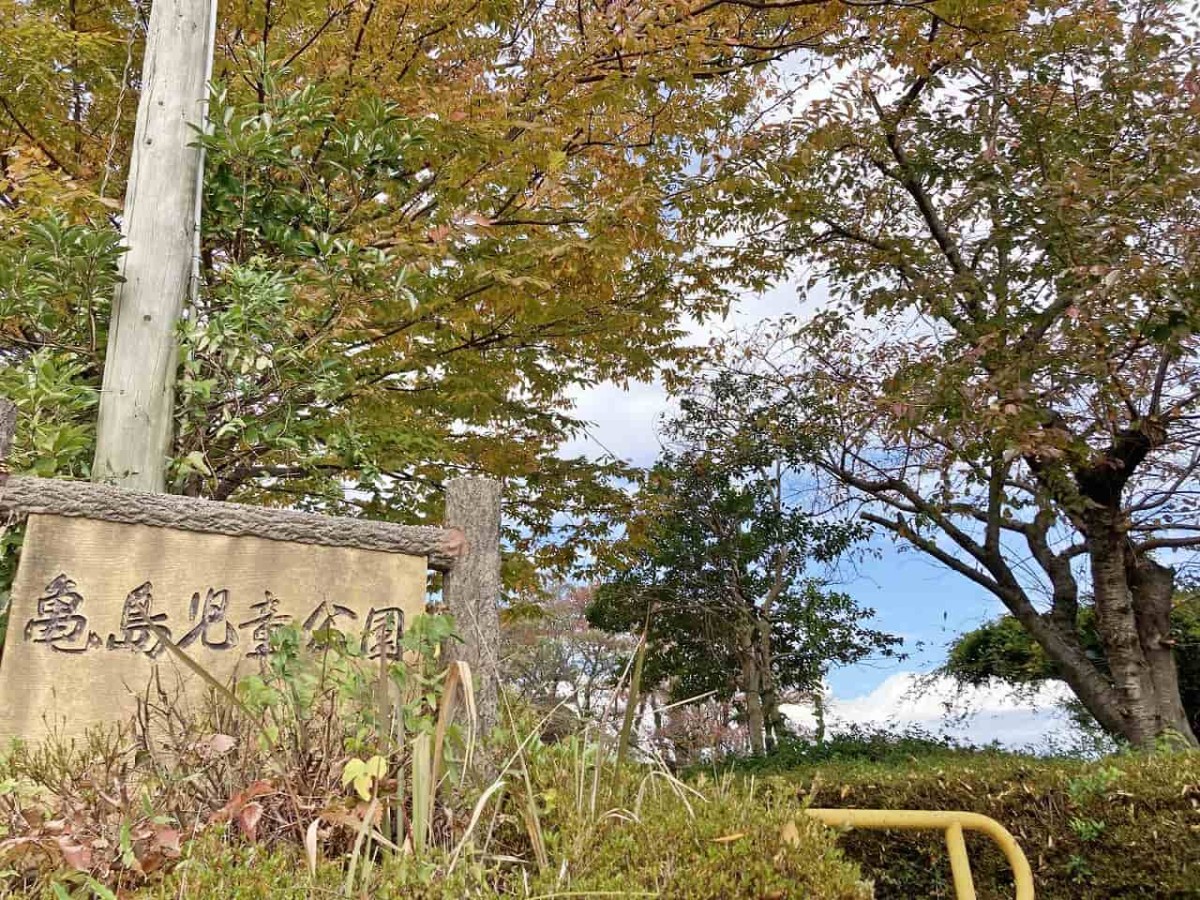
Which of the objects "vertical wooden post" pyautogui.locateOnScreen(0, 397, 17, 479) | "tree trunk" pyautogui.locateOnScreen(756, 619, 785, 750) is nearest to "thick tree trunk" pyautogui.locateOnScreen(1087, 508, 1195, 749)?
"tree trunk" pyautogui.locateOnScreen(756, 619, 785, 750)

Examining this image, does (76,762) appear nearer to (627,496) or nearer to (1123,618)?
(627,496)

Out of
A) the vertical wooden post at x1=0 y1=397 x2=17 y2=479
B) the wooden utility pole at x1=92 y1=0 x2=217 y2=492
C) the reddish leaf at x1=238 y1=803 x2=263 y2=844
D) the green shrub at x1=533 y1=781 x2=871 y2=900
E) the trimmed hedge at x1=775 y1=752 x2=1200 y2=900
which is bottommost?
the trimmed hedge at x1=775 y1=752 x2=1200 y2=900

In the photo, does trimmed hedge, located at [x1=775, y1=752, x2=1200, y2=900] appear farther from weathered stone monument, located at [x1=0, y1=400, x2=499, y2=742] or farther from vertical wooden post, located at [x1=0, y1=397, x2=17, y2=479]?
vertical wooden post, located at [x1=0, y1=397, x2=17, y2=479]

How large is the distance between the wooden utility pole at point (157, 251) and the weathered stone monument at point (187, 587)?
0.61 metres

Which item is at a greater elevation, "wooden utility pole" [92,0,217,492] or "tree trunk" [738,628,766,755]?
"wooden utility pole" [92,0,217,492]

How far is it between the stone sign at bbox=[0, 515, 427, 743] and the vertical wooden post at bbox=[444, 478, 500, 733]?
0.83 ft

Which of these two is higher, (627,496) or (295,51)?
(295,51)

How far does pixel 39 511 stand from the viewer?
10.2 feet

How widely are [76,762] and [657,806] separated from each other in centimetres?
180

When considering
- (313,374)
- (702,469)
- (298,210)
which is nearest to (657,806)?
(313,374)

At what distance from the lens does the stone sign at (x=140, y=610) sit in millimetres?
3037

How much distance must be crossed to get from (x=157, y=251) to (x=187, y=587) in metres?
1.94

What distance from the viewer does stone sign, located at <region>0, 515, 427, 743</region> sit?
9.96ft

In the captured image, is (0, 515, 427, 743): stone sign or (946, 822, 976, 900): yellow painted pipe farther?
(0, 515, 427, 743): stone sign
